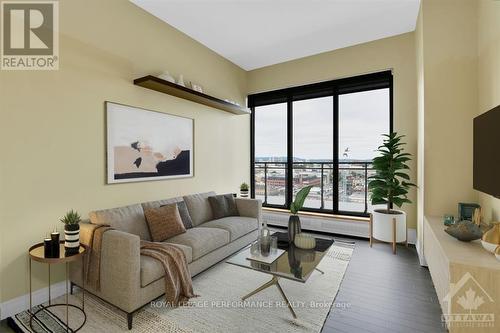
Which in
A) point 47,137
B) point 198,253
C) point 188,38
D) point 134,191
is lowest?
point 198,253

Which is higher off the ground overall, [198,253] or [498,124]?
[498,124]

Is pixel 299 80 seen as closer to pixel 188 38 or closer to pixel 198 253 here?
pixel 188 38

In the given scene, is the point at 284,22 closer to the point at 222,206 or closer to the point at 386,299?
the point at 222,206

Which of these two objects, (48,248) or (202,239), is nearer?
(48,248)

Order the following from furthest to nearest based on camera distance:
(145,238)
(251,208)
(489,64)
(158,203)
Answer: (251,208)
(158,203)
(145,238)
(489,64)

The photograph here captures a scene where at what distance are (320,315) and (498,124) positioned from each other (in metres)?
1.98

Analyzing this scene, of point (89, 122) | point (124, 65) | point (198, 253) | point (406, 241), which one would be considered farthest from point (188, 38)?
point (406, 241)

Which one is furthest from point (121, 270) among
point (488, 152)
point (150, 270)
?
point (488, 152)

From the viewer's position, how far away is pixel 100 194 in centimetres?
261

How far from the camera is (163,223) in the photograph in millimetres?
2664

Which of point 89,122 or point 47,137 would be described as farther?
point 89,122

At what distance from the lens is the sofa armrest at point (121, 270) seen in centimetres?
188

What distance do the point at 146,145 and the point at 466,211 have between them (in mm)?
3677

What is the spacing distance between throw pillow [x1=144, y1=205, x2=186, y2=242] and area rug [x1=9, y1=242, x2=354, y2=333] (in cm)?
59
